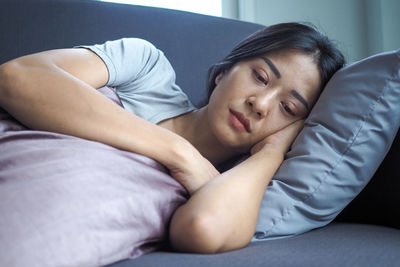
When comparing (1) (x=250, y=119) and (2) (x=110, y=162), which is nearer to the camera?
(2) (x=110, y=162)

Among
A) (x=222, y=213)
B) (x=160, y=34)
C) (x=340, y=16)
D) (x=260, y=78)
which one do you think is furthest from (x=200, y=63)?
(x=340, y=16)

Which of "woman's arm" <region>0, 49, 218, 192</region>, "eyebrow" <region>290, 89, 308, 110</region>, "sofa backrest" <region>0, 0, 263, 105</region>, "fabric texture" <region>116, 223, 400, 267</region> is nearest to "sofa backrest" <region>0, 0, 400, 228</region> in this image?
"sofa backrest" <region>0, 0, 263, 105</region>

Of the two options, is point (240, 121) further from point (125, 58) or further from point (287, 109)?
point (125, 58)

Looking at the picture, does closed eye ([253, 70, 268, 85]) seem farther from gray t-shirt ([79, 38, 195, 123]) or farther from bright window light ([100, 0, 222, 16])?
bright window light ([100, 0, 222, 16])

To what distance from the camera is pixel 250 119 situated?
0.91 m

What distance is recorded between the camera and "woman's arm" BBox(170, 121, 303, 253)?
615 mm

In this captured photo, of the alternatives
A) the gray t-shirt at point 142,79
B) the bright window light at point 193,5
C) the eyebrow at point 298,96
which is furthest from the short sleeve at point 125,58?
the bright window light at point 193,5

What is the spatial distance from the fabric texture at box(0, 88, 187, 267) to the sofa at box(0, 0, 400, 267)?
5 cm

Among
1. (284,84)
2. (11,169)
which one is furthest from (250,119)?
(11,169)

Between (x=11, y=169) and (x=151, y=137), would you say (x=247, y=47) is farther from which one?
(x=11, y=169)

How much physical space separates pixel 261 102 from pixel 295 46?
0.20 meters

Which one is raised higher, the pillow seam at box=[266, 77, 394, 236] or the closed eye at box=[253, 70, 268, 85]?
the closed eye at box=[253, 70, 268, 85]

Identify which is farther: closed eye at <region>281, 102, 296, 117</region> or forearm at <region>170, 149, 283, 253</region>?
closed eye at <region>281, 102, 296, 117</region>

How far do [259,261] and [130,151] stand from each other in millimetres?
308
